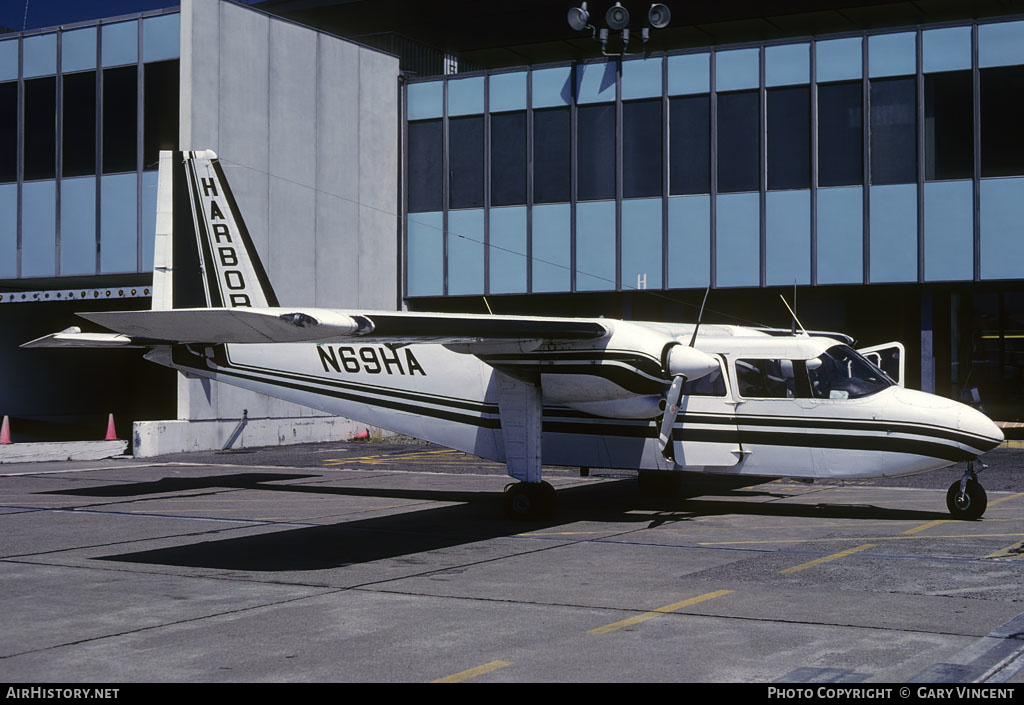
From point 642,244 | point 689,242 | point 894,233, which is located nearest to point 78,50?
point 642,244

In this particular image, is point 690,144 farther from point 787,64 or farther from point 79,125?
point 79,125

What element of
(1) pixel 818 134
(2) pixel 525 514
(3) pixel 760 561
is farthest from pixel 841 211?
(3) pixel 760 561

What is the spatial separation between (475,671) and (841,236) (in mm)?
26373

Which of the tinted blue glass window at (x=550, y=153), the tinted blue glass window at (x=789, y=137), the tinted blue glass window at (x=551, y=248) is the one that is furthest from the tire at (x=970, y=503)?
the tinted blue glass window at (x=550, y=153)

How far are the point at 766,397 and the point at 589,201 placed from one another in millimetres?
18878


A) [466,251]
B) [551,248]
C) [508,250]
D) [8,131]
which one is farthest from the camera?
[466,251]

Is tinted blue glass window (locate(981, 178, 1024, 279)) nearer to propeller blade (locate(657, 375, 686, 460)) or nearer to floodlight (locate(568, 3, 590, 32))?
floodlight (locate(568, 3, 590, 32))

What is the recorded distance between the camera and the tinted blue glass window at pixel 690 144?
33250 millimetres

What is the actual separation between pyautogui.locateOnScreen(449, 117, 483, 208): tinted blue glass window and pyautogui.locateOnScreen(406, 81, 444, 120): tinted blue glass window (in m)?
0.86

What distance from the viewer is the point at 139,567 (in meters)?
12.6

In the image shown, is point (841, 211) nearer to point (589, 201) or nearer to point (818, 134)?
point (818, 134)

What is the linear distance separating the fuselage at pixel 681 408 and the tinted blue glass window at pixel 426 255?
1797cm

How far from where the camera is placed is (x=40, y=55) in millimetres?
33625

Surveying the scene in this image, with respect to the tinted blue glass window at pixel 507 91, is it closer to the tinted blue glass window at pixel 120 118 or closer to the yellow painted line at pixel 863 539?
the tinted blue glass window at pixel 120 118
